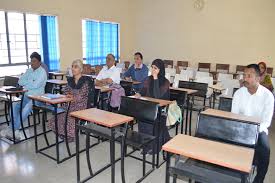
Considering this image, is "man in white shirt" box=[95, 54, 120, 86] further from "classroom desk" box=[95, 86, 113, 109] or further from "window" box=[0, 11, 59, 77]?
"window" box=[0, 11, 59, 77]

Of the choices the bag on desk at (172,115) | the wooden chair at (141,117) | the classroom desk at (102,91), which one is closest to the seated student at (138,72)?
the classroom desk at (102,91)

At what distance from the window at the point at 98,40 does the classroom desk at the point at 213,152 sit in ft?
20.4

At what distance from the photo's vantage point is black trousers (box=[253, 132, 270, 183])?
2467 millimetres

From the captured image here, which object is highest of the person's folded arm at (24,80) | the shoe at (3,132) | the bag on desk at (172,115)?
the person's folded arm at (24,80)

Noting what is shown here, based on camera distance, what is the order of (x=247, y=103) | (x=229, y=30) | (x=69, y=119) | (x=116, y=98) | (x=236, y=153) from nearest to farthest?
(x=236, y=153)
(x=247, y=103)
(x=69, y=119)
(x=116, y=98)
(x=229, y=30)

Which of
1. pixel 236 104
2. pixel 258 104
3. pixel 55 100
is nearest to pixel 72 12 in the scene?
pixel 55 100

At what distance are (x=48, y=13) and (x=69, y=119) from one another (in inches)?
162

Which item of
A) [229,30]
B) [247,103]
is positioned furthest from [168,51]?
[247,103]

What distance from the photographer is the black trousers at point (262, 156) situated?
2.47 meters

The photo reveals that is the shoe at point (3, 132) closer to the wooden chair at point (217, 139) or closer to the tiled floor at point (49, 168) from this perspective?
the tiled floor at point (49, 168)

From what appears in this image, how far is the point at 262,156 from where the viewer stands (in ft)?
8.14

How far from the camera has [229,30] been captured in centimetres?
737

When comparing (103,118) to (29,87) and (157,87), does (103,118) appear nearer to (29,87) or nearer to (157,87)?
(157,87)

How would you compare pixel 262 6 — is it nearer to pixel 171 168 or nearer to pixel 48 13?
pixel 48 13
